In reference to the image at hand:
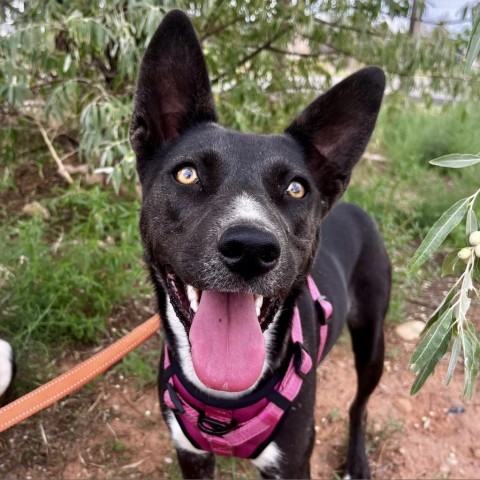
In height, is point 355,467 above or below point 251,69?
below

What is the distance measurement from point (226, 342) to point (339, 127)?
1142 millimetres

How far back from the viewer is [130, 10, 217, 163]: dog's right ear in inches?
83.3

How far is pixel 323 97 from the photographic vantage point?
2.30 m

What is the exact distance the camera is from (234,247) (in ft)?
5.27

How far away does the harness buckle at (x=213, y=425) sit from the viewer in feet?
7.02

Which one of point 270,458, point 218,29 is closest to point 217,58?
point 218,29

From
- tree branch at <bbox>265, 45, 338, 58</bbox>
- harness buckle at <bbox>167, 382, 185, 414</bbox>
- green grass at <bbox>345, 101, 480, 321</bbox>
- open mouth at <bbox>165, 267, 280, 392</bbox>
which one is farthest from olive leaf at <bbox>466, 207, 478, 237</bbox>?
tree branch at <bbox>265, 45, 338, 58</bbox>

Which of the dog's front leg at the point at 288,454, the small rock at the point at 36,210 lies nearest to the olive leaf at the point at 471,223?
the dog's front leg at the point at 288,454

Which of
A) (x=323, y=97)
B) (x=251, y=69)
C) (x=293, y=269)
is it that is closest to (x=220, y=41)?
(x=251, y=69)

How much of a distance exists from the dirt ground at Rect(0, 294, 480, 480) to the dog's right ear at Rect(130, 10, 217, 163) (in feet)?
5.86

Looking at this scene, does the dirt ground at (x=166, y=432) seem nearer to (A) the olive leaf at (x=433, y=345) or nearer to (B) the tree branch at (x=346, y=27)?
(A) the olive leaf at (x=433, y=345)

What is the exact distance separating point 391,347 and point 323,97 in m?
2.62

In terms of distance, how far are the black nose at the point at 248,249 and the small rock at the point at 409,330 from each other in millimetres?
3065

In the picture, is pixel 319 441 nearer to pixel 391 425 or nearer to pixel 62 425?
pixel 391 425
